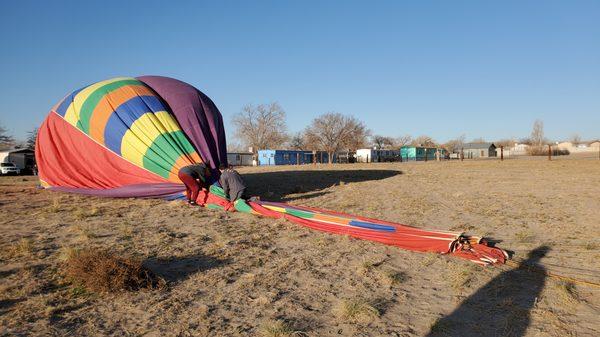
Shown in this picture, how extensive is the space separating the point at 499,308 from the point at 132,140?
7.87 metres

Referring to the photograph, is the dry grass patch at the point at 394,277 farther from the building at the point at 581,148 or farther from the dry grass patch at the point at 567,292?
the building at the point at 581,148

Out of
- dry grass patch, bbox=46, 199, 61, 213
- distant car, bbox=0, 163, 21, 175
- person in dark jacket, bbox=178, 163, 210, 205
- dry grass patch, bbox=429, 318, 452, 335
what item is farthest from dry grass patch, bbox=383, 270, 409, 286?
distant car, bbox=0, 163, 21, 175

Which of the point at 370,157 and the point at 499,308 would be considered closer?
the point at 499,308

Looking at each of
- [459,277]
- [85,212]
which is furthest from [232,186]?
[459,277]

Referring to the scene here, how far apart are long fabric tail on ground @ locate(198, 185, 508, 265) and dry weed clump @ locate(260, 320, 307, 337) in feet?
9.48

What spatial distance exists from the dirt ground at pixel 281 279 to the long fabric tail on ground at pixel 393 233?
0.17m

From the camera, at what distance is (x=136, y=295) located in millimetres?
4000

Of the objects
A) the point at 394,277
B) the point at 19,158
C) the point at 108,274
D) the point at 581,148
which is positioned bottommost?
the point at 394,277

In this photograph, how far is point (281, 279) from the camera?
A: 182 inches

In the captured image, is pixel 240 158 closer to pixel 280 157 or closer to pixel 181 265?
pixel 280 157

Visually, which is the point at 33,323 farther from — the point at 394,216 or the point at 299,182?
the point at 299,182

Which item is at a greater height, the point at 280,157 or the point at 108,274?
the point at 280,157

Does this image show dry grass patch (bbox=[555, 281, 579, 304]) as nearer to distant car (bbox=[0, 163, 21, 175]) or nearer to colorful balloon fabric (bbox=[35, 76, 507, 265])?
colorful balloon fabric (bbox=[35, 76, 507, 265])

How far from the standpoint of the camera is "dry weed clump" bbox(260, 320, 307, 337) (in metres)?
3.32
